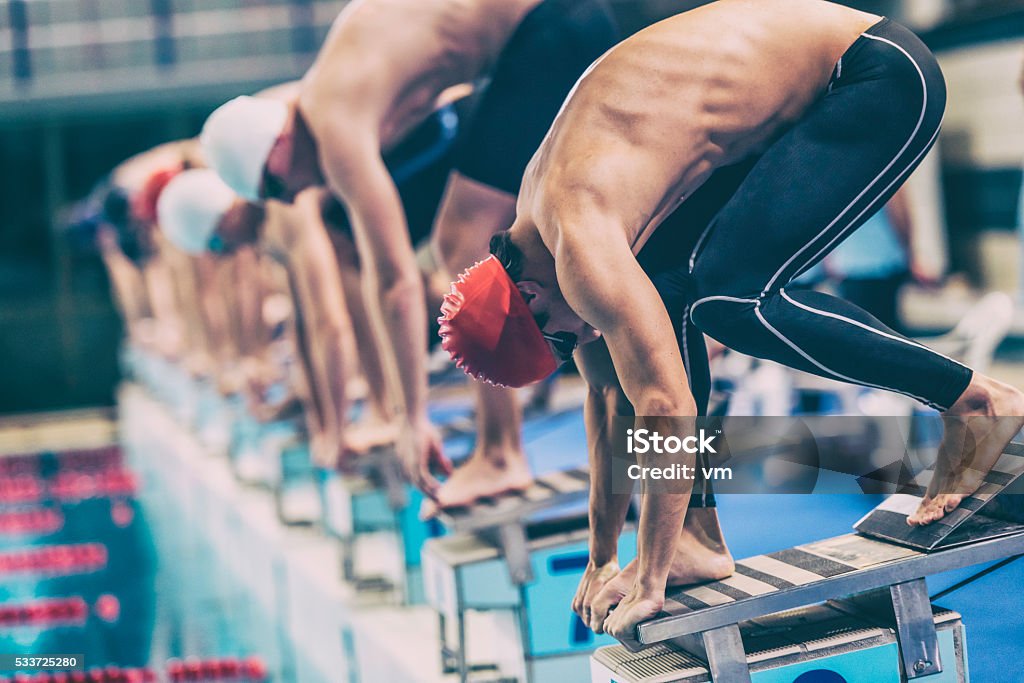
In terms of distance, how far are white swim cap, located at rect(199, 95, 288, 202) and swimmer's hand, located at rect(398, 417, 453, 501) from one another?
784 mm

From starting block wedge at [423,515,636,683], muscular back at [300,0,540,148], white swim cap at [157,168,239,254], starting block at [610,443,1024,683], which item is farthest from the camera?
white swim cap at [157,168,239,254]

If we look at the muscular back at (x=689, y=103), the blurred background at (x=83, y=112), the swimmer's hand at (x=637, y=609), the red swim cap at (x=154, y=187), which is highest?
the blurred background at (x=83, y=112)

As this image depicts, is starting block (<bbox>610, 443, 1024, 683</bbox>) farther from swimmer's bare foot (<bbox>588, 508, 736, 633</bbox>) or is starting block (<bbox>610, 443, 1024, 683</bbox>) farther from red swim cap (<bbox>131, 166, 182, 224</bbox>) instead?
red swim cap (<bbox>131, 166, 182, 224</bbox>)

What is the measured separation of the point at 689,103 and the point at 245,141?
62.9 inches

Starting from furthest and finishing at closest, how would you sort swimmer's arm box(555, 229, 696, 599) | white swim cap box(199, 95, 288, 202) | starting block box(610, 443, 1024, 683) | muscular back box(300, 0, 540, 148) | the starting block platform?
1. white swim cap box(199, 95, 288, 202)
2. muscular back box(300, 0, 540, 148)
3. the starting block platform
4. starting block box(610, 443, 1024, 683)
5. swimmer's arm box(555, 229, 696, 599)

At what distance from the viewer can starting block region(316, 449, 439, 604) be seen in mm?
3680

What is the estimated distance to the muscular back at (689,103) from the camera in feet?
5.86

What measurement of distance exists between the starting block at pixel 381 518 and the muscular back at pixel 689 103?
198cm

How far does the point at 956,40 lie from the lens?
6.63 m

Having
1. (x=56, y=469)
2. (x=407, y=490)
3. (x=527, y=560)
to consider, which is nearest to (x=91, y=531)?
(x=56, y=469)

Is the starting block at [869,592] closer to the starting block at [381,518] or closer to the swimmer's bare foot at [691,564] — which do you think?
the swimmer's bare foot at [691,564]

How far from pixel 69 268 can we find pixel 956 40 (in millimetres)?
8812

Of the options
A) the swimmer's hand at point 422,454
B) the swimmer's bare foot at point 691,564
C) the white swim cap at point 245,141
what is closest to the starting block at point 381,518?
the swimmer's hand at point 422,454

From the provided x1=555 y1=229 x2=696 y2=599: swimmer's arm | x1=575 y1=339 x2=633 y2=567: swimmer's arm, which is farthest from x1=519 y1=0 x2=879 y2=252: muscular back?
x1=575 y1=339 x2=633 y2=567: swimmer's arm
